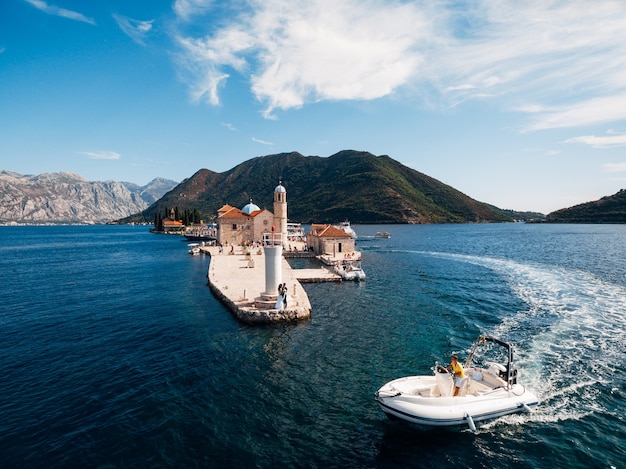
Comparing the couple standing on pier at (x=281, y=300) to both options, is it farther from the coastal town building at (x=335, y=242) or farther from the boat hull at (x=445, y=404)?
the coastal town building at (x=335, y=242)

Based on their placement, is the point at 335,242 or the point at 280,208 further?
the point at 280,208

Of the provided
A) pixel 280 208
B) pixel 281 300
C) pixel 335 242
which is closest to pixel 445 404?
pixel 281 300

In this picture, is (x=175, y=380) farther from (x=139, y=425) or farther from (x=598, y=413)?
(x=598, y=413)

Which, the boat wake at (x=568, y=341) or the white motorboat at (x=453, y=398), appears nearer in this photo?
the white motorboat at (x=453, y=398)

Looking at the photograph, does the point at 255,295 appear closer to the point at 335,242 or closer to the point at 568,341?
the point at 568,341

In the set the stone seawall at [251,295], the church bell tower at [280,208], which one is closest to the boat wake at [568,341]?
the stone seawall at [251,295]

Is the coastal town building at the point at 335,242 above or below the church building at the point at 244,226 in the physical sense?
below
